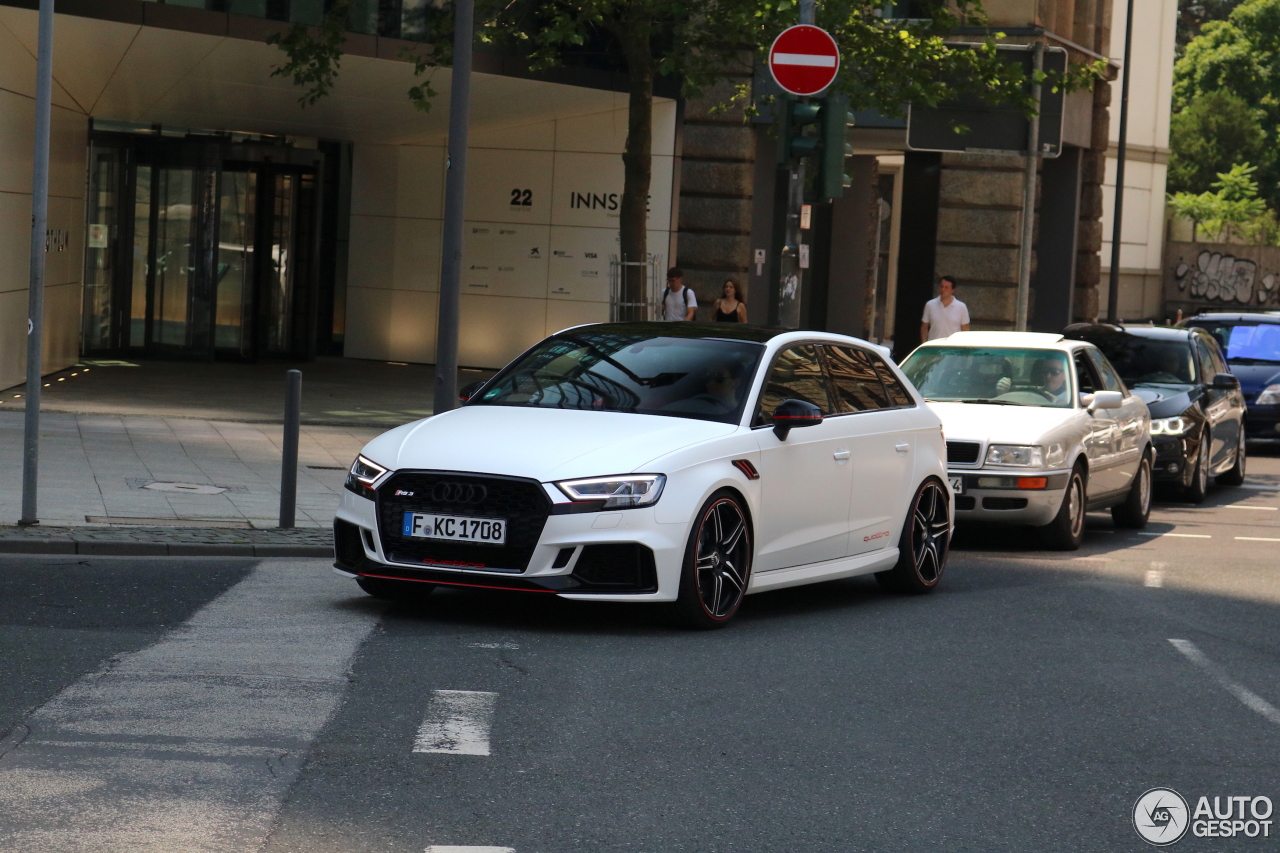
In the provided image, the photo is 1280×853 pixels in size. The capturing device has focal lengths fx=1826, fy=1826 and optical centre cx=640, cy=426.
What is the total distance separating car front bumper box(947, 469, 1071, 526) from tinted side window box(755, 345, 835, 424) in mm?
2920

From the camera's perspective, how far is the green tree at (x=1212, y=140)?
255ft

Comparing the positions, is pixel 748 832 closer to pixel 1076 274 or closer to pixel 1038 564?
pixel 1038 564

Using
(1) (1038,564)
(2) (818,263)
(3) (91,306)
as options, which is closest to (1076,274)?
(2) (818,263)

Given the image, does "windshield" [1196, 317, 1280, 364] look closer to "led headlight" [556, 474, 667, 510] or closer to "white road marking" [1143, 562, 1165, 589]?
"white road marking" [1143, 562, 1165, 589]

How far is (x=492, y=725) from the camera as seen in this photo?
6.21 metres

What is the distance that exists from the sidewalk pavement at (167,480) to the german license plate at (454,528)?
250cm

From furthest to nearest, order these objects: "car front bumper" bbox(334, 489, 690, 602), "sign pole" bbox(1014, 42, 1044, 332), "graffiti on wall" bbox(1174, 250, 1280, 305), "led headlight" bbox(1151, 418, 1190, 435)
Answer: "graffiti on wall" bbox(1174, 250, 1280, 305) → "sign pole" bbox(1014, 42, 1044, 332) → "led headlight" bbox(1151, 418, 1190, 435) → "car front bumper" bbox(334, 489, 690, 602)

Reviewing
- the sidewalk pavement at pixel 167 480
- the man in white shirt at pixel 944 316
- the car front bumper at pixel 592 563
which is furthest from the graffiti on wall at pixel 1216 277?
the car front bumper at pixel 592 563

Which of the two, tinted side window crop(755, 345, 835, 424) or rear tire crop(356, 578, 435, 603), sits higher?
tinted side window crop(755, 345, 835, 424)

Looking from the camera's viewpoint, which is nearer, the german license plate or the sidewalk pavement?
the german license plate

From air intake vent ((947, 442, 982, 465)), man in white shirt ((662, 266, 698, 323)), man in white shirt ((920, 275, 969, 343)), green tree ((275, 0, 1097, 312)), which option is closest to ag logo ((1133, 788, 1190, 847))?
air intake vent ((947, 442, 982, 465))

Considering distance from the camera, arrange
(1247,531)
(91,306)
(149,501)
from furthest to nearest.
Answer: (91,306), (1247,531), (149,501)

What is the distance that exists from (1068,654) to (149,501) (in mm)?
6208

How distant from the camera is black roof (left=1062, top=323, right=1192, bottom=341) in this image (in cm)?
1753
